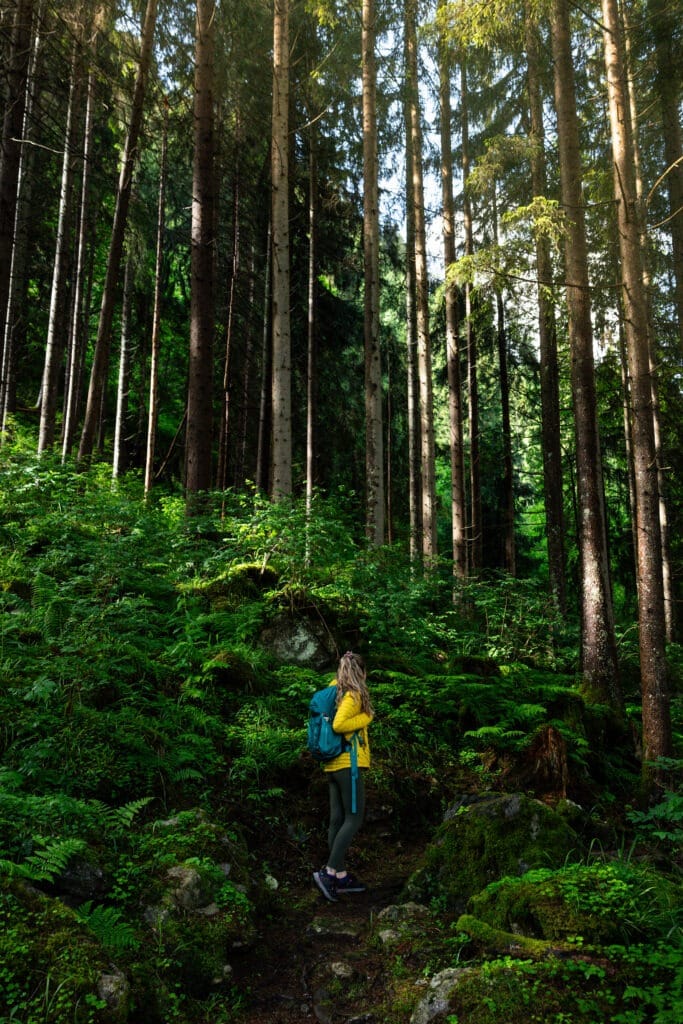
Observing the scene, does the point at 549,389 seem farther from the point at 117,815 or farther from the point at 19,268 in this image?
the point at 117,815

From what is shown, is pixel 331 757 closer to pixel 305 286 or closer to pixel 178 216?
pixel 305 286

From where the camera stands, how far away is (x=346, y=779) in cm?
548

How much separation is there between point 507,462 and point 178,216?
13.6 m

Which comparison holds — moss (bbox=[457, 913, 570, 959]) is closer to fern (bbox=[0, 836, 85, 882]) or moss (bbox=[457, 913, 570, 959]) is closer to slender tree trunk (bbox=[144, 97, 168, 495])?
fern (bbox=[0, 836, 85, 882])

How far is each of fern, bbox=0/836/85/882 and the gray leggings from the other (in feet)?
7.68

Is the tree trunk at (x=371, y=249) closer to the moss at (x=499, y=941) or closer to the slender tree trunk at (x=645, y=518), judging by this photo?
the slender tree trunk at (x=645, y=518)

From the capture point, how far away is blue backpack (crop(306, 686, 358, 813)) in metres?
5.46

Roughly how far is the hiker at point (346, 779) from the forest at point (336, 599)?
0.21 meters

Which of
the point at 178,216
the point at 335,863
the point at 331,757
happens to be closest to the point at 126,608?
the point at 331,757

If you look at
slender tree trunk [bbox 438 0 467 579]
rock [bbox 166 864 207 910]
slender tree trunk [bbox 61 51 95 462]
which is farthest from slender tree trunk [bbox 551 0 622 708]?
slender tree trunk [bbox 61 51 95 462]

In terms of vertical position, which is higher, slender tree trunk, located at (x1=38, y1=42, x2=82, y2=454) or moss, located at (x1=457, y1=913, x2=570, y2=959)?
slender tree trunk, located at (x1=38, y1=42, x2=82, y2=454)

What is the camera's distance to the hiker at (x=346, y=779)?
17.4ft

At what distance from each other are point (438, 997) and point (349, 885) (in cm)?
207

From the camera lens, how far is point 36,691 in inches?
186
